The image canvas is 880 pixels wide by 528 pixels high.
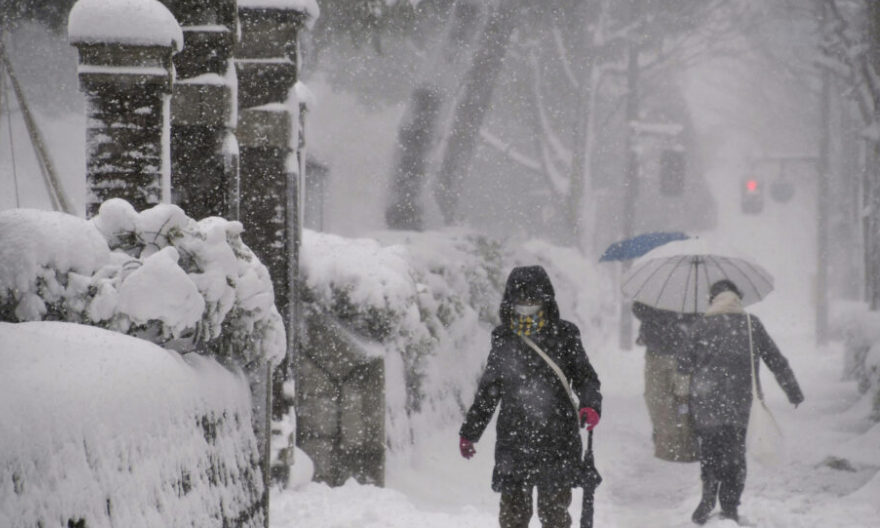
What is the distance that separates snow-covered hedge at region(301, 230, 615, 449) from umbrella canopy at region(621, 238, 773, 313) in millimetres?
2000

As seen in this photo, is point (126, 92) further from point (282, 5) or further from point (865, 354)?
point (865, 354)

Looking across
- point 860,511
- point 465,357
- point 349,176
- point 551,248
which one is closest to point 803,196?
point 349,176

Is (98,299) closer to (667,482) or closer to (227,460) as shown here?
(227,460)

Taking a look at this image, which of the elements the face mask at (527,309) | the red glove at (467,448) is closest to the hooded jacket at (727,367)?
the face mask at (527,309)

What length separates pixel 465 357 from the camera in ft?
36.9

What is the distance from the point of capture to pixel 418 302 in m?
9.04

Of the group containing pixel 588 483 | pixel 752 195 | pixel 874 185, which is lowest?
pixel 588 483

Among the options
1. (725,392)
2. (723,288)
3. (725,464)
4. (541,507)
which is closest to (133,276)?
(541,507)

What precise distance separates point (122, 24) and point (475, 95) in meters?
13.6

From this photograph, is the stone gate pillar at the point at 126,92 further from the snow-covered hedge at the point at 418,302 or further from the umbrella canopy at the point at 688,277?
the umbrella canopy at the point at 688,277

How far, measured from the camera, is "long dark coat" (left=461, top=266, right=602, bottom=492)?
4.99 meters

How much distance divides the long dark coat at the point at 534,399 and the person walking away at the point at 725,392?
215 cm

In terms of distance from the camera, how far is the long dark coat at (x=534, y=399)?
4988 mm

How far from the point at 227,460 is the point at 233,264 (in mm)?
692
